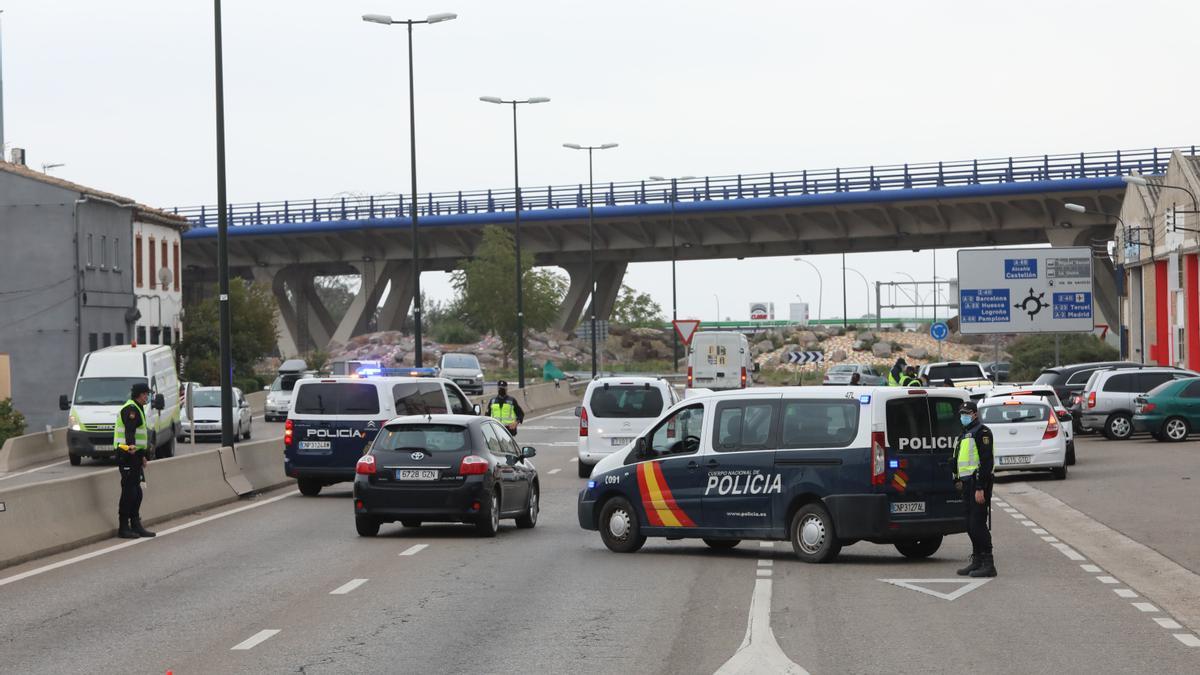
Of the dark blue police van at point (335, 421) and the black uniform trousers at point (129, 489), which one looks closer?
the black uniform trousers at point (129, 489)

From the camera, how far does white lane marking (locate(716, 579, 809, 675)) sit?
1036 cm

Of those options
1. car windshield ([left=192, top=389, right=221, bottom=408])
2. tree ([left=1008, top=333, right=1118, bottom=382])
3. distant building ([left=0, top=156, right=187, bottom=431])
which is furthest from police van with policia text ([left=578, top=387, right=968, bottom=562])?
tree ([left=1008, top=333, right=1118, bottom=382])

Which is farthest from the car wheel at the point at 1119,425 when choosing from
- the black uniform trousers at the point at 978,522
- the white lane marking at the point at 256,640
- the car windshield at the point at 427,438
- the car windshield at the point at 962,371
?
the white lane marking at the point at 256,640

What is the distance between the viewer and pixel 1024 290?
51188 mm

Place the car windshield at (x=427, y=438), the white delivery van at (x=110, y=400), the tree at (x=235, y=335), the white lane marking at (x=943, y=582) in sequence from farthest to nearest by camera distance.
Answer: the tree at (x=235, y=335), the white delivery van at (x=110, y=400), the car windshield at (x=427, y=438), the white lane marking at (x=943, y=582)

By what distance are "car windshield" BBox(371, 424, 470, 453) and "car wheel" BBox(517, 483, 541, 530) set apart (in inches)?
73.2

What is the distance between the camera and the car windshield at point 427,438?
19969mm

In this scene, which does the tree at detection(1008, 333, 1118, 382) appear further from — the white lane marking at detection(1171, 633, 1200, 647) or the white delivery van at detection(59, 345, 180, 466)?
the white lane marking at detection(1171, 633, 1200, 647)

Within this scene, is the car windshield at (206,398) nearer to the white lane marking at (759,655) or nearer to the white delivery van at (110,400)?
the white delivery van at (110,400)

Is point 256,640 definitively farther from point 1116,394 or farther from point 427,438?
point 1116,394

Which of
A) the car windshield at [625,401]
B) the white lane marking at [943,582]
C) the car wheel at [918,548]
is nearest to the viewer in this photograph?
the white lane marking at [943,582]

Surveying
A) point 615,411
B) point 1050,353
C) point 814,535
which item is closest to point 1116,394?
point 615,411

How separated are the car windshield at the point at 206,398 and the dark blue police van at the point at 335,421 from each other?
21.8 meters

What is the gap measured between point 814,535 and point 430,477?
486 cm
